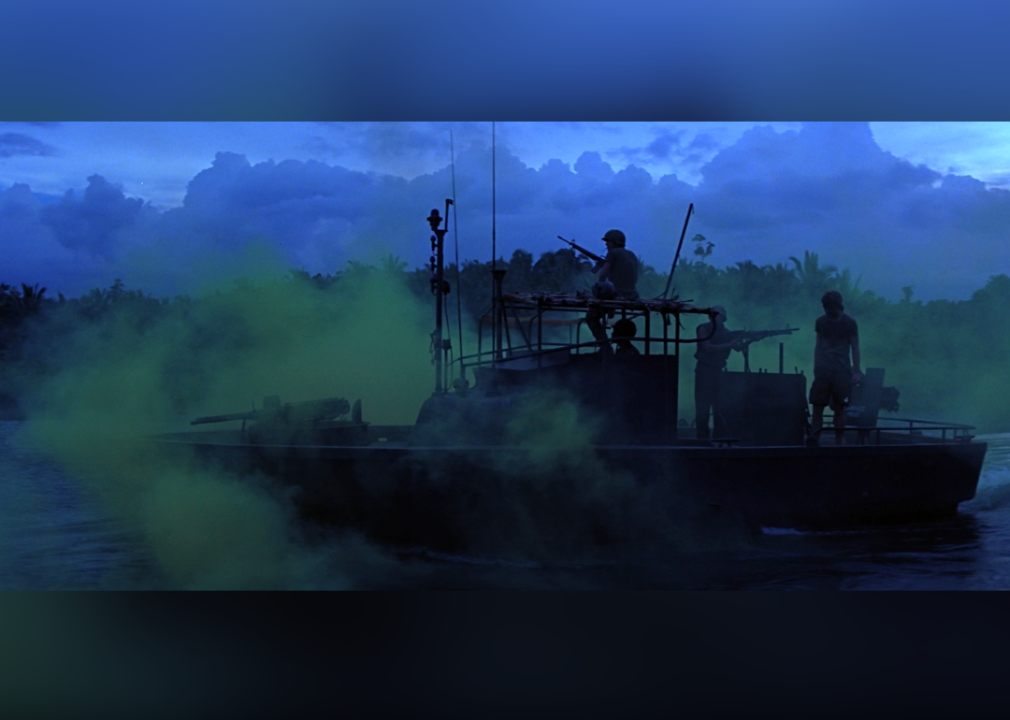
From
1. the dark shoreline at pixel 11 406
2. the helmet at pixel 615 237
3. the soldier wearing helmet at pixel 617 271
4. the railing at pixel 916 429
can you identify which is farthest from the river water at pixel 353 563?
the helmet at pixel 615 237

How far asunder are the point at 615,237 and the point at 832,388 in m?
1.81

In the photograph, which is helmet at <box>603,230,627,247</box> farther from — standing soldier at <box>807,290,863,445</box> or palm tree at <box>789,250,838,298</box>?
standing soldier at <box>807,290,863,445</box>

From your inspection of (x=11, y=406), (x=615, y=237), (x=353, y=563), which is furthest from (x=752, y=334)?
(x=11, y=406)

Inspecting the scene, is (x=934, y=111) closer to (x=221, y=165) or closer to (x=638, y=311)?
(x=638, y=311)

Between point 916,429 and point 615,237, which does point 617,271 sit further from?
point 916,429

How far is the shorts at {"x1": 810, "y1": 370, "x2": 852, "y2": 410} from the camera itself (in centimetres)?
586

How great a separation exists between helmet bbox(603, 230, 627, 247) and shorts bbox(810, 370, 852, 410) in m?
1.64

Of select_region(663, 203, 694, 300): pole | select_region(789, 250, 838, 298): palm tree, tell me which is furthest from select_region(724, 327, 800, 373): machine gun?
select_region(663, 203, 694, 300): pole

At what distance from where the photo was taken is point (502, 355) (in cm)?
608

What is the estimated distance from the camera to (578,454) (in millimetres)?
5270

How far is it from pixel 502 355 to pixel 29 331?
2916 millimetres

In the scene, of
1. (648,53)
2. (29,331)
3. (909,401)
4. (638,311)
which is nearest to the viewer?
(648,53)

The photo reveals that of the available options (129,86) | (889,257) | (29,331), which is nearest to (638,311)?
(889,257)

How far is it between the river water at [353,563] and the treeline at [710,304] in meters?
0.65
